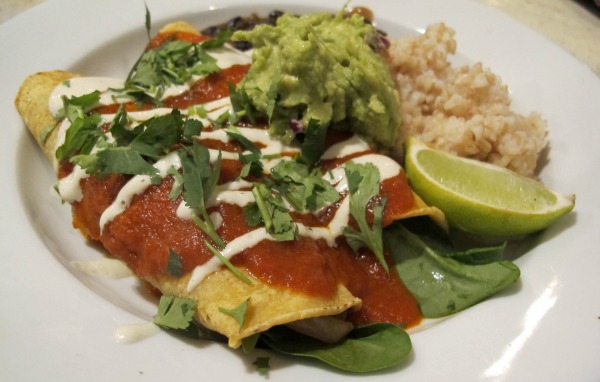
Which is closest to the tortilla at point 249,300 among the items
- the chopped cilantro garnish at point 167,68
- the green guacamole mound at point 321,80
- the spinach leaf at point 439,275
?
the spinach leaf at point 439,275

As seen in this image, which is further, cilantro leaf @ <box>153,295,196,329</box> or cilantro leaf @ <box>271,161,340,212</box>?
cilantro leaf @ <box>271,161,340,212</box>

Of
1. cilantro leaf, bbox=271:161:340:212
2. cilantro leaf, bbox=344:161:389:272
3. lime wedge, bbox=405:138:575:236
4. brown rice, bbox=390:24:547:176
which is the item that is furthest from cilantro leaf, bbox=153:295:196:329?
brown rice, bbox=390:24:547:176

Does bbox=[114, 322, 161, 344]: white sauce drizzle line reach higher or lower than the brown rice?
lower

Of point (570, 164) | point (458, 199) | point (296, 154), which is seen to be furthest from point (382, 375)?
point (570, 164)

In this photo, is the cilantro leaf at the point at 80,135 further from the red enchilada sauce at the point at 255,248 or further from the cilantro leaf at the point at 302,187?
the cilantro leaf at the point at 302,187

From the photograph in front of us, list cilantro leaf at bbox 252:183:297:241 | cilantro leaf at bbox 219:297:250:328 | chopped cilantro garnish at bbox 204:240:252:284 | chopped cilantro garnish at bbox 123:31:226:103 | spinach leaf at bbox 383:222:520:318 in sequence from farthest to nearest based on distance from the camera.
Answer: chopped cilantro garnish at bbox 123:31:226:103
spinach leaf at bbox 383:222:520:318
cilantro leaf at bbox 252:183:297:241
chopped cilantro garnish at bbox 204:240:252:284
cilantro leaf at bbox 219:297:250:328

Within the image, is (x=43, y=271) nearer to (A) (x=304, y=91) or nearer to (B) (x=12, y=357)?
(B) (x=12, y=357)

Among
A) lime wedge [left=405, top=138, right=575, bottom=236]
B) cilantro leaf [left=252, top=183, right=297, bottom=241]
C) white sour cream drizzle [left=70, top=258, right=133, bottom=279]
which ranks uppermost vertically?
lime wedge [left=405, top=138, right=575, bottom=236]

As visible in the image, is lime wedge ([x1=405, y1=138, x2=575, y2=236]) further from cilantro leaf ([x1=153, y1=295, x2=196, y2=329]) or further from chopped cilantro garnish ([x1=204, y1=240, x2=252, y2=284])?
cilantro leaf ([x1=153, y1=295, x2=196, y2=329])
